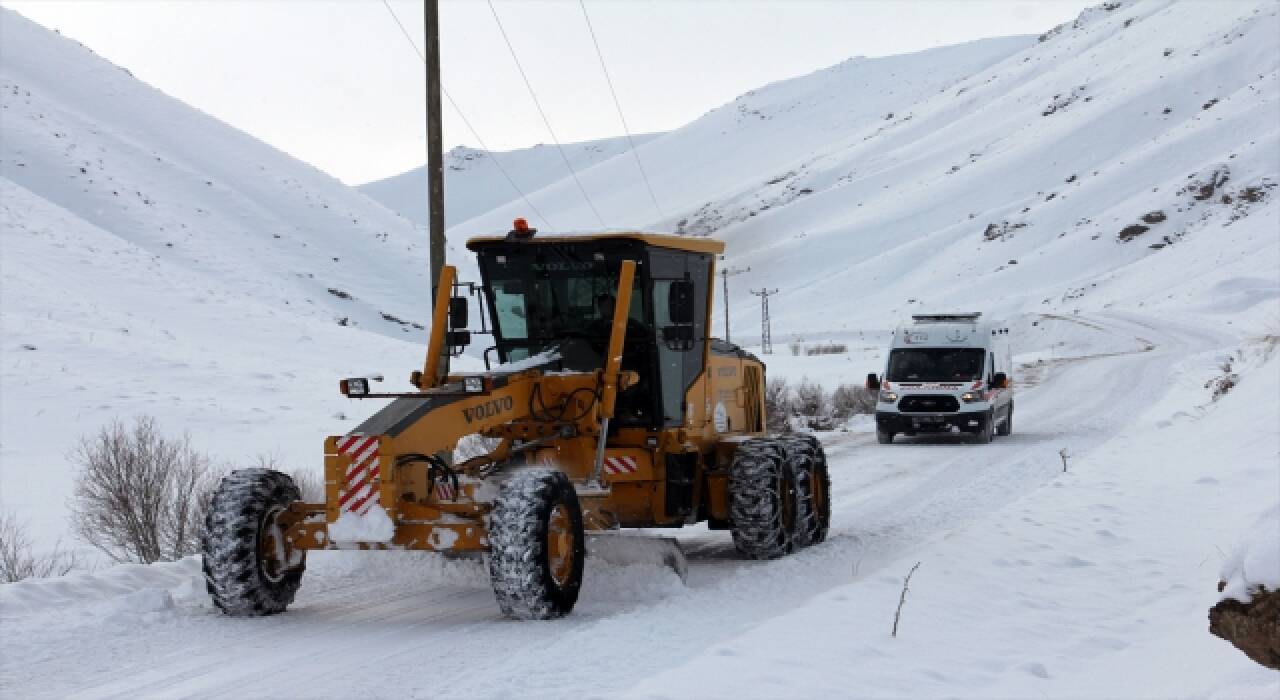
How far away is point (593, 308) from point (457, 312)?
1.10 meters

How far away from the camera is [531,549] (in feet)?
27.6

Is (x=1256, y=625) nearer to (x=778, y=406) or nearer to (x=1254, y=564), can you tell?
(x=1254, y=564)

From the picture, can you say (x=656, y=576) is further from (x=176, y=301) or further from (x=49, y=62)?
(x=49, y=62)

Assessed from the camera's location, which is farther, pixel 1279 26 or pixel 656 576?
pixel 1279 26

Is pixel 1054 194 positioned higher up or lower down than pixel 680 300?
higher up

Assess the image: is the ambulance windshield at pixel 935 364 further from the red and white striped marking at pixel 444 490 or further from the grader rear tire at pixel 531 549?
the grader rear tire at pixel 531 549

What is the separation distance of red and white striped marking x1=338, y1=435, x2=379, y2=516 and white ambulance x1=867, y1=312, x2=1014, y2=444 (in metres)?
15.7

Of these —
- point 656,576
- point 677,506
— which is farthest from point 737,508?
point 656,576

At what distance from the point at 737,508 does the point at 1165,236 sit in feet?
280

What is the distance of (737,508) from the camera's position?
37.1ft

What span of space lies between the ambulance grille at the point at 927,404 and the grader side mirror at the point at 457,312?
45.5ft

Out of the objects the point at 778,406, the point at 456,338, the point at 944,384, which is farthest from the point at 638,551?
the point at 778,406

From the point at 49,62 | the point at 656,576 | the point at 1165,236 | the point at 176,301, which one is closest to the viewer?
the point at 656,576

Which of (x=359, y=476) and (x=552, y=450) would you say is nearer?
(x=359, y=476)
